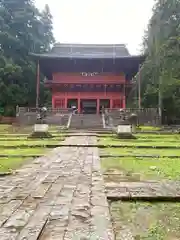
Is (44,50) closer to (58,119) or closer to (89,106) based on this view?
(89,106)

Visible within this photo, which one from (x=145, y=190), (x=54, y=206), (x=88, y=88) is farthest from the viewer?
(x=88, y=88)

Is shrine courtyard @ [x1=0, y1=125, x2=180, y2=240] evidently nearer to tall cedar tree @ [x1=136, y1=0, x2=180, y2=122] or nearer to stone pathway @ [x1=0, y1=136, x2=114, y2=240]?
stone pathway @ [x1=0, y1=136, x2=114, y2=240]

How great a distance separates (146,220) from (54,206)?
3.40ft

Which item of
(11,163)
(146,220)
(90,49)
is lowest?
(11,163)

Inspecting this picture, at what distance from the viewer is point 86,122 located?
94.8ft

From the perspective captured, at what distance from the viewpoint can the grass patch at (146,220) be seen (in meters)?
2.94

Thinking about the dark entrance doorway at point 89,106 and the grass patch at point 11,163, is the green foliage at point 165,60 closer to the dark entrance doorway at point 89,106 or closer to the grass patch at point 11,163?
the dark entrance doorway at point 89,106

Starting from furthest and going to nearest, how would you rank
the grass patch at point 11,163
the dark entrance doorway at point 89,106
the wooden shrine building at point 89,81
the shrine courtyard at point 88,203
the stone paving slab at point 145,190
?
the dark entrance doorway at point 89,106 → the wooden shrine building at point 89,81 → the grass patch at point 11,163 → the stone paving slab at point 145,190 → the shrine courtyard at point 88,203

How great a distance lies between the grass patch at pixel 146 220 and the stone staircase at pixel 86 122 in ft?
74.4

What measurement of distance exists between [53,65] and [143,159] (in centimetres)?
2981

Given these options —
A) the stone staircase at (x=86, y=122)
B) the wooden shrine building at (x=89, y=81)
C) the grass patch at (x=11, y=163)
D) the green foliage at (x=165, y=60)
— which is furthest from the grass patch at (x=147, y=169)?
the wooden shrine building at (x=89, y=81)

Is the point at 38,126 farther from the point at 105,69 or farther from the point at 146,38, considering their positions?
the point at 146,38

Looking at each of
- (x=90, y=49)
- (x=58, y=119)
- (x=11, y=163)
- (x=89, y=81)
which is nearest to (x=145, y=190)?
(x=11, y=163)

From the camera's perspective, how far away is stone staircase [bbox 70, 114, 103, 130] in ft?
89.7
